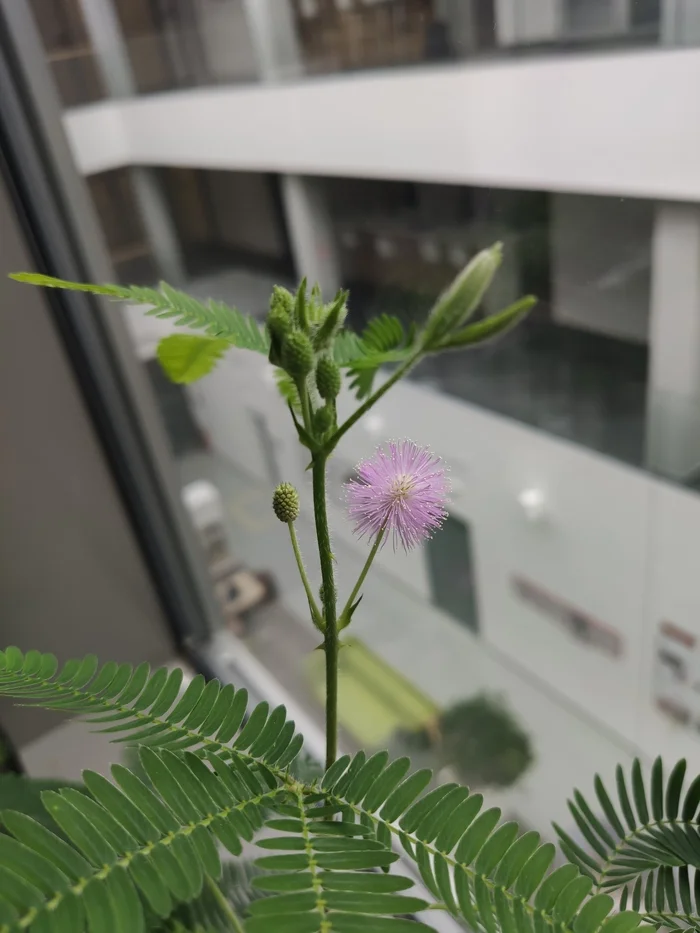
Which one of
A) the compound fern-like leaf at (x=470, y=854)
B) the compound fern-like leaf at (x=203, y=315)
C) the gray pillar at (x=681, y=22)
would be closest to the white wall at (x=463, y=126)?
the gray pillar at (x=681, y=22)

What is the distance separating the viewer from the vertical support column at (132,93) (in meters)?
0.96

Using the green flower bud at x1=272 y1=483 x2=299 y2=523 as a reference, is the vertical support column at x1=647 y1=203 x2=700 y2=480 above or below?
below

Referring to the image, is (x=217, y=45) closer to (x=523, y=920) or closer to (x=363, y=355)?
(x=363, y=355)

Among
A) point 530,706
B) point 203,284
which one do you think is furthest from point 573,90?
point 530,706

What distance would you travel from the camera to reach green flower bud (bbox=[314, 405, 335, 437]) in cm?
29

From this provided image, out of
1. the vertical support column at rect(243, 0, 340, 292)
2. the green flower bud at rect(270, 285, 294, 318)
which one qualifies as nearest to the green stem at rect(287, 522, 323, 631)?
the green flower bud at rect(270, 285, 294, 318)

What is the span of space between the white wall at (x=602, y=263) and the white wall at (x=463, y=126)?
0.9 inches

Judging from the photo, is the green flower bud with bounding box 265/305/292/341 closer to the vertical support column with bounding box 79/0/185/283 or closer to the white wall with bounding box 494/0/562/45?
the white wall with bounding box 494/0/562/45

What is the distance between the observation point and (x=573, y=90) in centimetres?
60

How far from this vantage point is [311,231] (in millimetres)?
983

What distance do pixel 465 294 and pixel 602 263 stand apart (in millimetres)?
511

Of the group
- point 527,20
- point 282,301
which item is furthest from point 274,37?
point 282,301

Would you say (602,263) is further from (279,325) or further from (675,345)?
(279,325)

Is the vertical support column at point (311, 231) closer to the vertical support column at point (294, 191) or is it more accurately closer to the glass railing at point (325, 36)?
the vertical support column at point (294, 191)
